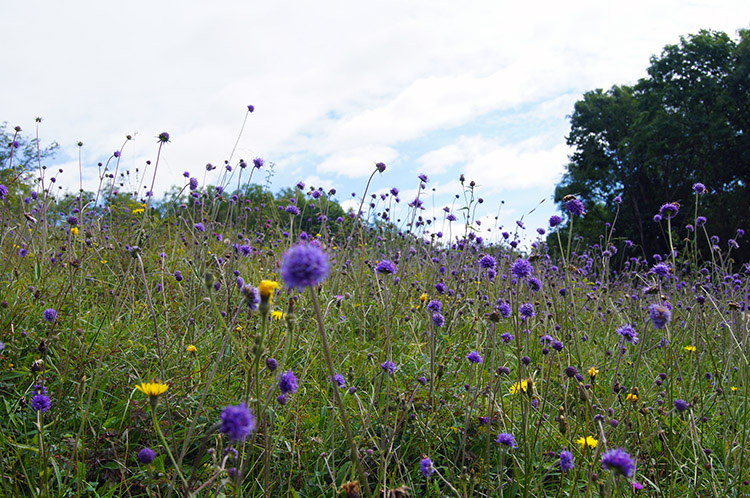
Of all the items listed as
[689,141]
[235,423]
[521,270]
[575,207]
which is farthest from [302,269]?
[689,141]

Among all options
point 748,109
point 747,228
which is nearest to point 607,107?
point 748,109

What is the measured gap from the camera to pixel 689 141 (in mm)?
20734

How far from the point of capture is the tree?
19.9 m

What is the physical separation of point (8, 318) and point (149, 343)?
2.29ft

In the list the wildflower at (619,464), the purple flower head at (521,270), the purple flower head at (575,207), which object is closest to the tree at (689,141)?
the purple flower head at (575,207)

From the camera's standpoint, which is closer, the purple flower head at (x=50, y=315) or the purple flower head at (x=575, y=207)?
the purple flower head at (x=50, y=315)

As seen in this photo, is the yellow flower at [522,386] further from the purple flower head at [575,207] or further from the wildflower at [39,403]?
the wildflower at [39,403]

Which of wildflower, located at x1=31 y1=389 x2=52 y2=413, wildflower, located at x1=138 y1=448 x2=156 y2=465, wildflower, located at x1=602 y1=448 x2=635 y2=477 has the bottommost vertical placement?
wildflower, located at x1=138 y1=448 x2=156 y2=465

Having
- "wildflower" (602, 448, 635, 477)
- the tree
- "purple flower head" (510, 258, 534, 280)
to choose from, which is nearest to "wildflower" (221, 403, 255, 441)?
"wildflower" (602, 448, 635, 477)

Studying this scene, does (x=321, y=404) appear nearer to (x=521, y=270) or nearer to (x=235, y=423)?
(x=521, y=270)

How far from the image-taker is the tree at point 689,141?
19.9m

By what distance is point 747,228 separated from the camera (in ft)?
63.3

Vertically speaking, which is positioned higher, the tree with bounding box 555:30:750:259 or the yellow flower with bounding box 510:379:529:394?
the tree with bounding box 555:30:750:259

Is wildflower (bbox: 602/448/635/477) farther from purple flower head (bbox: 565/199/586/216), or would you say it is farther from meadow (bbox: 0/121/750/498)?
purple flower head (bbox: 565/199/586/216)
